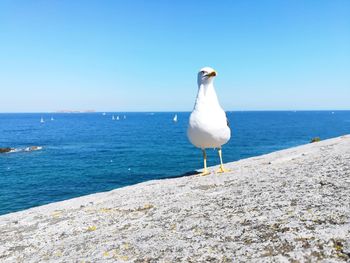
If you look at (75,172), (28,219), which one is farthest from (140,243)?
(75,172)

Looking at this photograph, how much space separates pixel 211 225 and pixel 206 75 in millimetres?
7366

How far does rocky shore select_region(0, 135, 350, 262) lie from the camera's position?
161 inches

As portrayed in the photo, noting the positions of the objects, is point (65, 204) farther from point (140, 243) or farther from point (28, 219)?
point (140, 243)

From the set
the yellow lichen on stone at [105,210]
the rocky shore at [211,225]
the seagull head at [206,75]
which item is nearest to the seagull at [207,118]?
the seagull head at [206,75]

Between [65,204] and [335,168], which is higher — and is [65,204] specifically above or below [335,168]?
below

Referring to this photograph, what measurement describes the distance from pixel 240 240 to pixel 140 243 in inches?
63.4

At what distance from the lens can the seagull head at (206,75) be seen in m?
11.6

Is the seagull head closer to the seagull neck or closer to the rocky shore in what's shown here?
the seagull neck

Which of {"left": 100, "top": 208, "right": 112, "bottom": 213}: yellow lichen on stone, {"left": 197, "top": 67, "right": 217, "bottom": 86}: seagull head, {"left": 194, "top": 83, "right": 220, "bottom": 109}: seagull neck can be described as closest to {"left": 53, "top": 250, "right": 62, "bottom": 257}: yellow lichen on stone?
{"left": 100, "top": 208, "right": 112, "bottom": 213}: yellow lichen on stone

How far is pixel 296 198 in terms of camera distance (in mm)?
5773

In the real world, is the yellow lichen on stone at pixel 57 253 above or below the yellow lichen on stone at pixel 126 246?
below

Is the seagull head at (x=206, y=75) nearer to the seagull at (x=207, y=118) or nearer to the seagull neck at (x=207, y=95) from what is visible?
the seagull at (x=207, y=118)

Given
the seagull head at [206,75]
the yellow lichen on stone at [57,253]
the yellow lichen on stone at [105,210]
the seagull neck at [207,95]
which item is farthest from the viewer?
the seagull neck at [207,95]

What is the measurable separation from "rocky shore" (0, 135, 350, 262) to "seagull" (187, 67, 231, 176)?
2.85 metres
